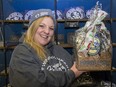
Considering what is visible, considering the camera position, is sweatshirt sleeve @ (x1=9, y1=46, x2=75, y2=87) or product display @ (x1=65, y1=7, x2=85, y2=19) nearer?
sweatshirt sleeve @ (x1=9, y1=46, x2=75, y2=87)

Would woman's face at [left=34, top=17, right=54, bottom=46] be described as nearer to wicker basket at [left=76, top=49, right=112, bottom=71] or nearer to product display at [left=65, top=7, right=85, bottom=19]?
wicker basket at [left=76, top=49, right=112, bottom=71]

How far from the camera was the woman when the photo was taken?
1.58 m

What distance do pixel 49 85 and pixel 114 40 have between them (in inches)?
93.7

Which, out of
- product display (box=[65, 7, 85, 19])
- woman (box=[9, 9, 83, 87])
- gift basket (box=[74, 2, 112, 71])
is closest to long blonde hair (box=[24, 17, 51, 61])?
woman (box=[9, 9, 83, 87])

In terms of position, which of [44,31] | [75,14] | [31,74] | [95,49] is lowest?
[31,74]

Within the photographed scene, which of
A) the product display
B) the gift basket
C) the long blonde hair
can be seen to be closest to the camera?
the gift basket

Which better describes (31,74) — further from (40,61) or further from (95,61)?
(95,61)

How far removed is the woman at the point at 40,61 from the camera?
5.17 feet

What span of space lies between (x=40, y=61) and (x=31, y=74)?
143mm

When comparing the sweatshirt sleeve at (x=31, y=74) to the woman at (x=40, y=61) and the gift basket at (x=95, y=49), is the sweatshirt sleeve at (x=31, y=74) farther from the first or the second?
the gift basket at (x=95, y=49)

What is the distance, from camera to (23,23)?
12.1 feet

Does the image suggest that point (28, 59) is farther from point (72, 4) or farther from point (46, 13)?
point (72, 4)

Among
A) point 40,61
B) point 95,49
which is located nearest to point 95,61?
point 95,49

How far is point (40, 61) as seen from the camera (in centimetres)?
167
